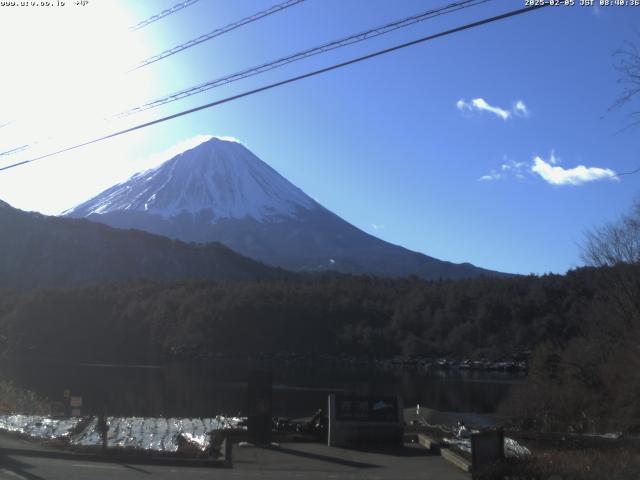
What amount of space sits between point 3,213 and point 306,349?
7163 centimetres

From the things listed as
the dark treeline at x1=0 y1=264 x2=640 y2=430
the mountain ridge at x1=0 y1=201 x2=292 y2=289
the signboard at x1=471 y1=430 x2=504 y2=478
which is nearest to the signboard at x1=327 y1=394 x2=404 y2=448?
the signboard at x1=471 y1=430 x2=504 y2=478

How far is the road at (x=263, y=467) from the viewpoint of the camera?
507 inches

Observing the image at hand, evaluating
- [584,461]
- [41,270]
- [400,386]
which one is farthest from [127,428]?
[41,270]

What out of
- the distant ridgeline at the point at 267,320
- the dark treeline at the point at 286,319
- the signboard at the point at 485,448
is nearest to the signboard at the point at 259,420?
the signboard at the point at 485,448

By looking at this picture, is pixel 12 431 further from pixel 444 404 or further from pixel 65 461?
pixel 444 404

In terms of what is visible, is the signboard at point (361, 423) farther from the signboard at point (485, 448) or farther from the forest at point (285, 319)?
the forest at point (285, 319)

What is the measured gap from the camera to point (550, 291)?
365 feet

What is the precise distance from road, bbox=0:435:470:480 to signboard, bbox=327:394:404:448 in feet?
2.29

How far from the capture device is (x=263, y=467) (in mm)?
14578

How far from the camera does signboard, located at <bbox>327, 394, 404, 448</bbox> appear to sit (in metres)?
17.8

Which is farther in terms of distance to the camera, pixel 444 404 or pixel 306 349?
pixel 306 349

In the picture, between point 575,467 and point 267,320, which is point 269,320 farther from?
point 575,467

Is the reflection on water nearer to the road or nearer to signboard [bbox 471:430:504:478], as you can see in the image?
the road

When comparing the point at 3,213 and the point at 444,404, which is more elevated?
the point at 3,213
